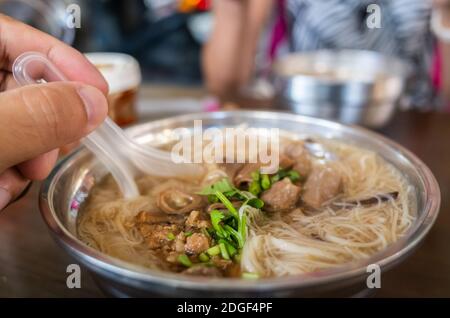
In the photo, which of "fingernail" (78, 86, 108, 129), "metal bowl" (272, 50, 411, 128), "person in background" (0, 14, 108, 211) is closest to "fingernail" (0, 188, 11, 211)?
"person in background" (0, 14, 108, 211)

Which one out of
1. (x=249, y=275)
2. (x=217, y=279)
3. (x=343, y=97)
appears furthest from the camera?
(x=343, y=97)

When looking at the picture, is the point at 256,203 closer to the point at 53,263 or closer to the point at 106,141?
the point at 106,141

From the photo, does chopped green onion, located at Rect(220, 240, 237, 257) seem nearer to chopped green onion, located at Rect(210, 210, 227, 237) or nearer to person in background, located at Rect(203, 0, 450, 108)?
chopped green onion, located at Rect(210, 210, 227, 237)

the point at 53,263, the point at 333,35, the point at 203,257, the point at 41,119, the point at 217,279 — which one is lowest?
the point at 53,263

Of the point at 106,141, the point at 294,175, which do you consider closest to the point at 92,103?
the point at 106,141

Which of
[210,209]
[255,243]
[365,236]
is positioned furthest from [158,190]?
[365,236]

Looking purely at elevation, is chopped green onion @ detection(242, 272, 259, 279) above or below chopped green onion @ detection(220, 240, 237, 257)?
above
